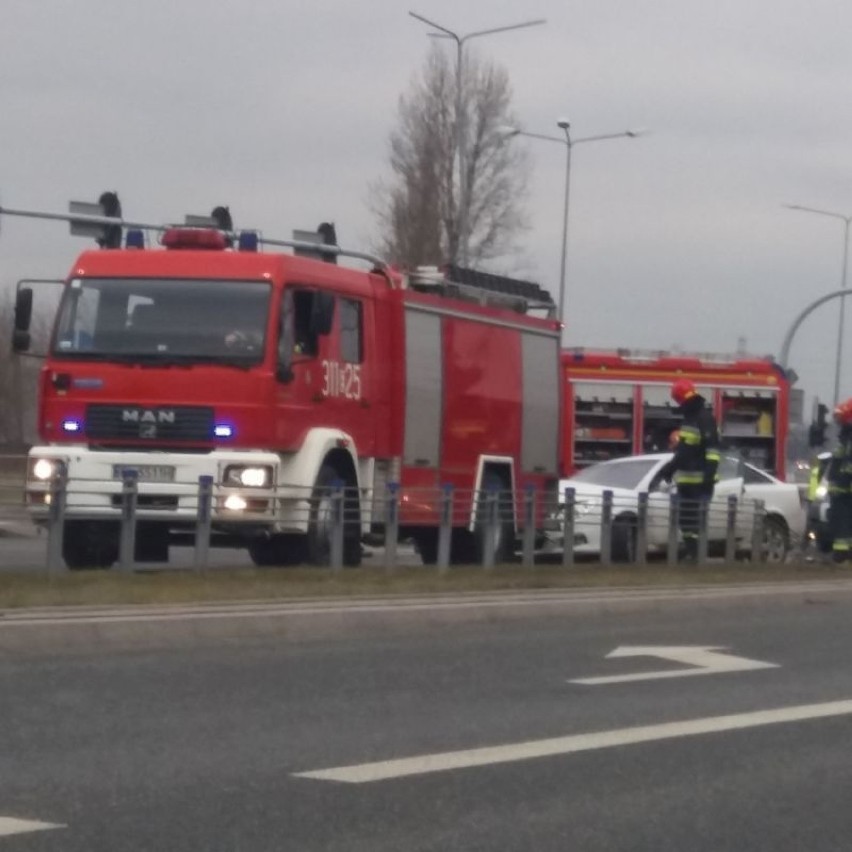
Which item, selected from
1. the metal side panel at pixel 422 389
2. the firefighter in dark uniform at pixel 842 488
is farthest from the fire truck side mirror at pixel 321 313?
the firefighter in dark uniform at pixel 842 488

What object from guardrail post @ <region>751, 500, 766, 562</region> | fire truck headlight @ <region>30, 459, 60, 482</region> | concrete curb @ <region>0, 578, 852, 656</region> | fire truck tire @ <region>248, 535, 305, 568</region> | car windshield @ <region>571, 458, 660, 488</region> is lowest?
concrete curb @ <region>0, 578, 852, 656</region>

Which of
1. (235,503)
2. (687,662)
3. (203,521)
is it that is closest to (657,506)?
(235,503)

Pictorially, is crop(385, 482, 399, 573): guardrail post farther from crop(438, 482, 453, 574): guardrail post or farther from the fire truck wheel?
the fire truck wheel

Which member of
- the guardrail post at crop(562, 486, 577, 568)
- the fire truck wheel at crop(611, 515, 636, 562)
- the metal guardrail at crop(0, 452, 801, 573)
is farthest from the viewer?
the fire truck wheel at crop(611, 515, 636, 562)

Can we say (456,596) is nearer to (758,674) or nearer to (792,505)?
(758,674)

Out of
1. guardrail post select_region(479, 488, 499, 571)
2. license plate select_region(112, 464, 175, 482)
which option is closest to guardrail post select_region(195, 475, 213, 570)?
license plate select_region(112, 464, 175, 482)

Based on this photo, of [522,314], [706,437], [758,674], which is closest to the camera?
[758,674]

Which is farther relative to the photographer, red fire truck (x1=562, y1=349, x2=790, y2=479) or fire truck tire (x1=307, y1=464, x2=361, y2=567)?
red fire truck (x1=562, y1=349, x2=790, y2=479)

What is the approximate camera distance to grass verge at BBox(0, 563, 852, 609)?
14469mm

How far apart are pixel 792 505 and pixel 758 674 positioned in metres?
15.2

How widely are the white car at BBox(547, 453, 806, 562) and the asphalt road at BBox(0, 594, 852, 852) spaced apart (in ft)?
32.2

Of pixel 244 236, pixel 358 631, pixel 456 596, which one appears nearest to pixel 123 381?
pixel 244 236

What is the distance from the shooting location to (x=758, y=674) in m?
12.9

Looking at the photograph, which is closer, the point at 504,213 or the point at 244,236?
the point at 244,236
